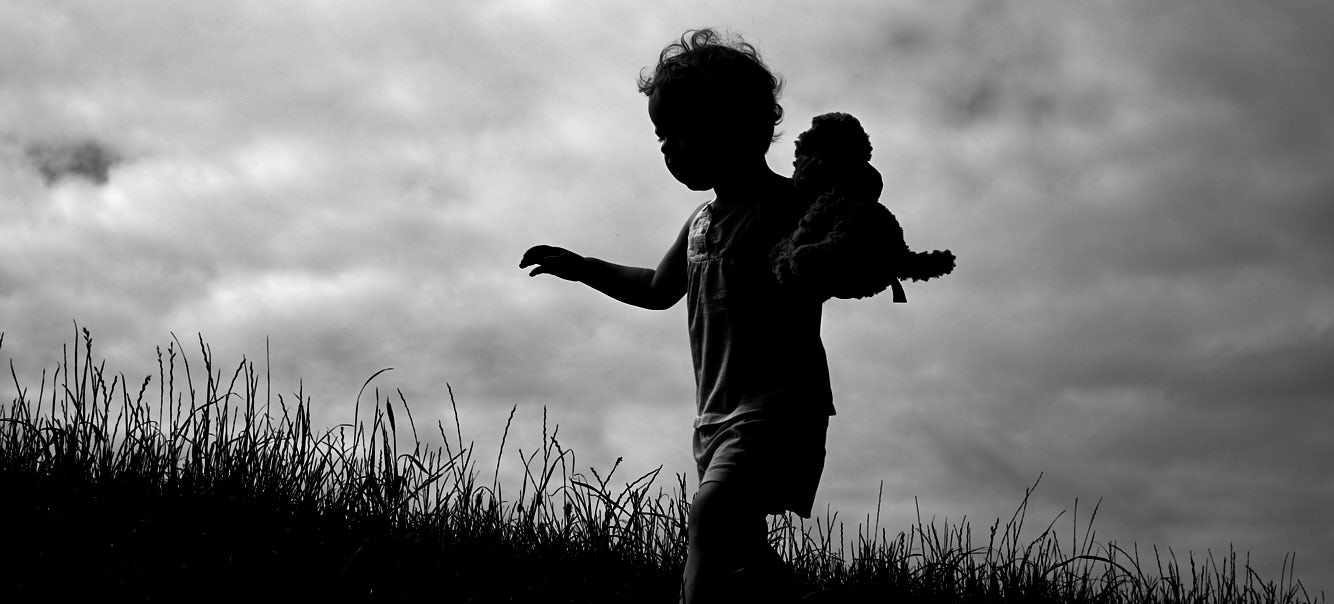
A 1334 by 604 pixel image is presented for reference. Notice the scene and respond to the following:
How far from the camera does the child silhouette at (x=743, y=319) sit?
334cm

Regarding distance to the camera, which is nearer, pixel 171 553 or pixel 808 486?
pixel 808 486

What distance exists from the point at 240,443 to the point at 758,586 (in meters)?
2.25

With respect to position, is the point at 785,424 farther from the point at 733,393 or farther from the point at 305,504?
the point at 305,504

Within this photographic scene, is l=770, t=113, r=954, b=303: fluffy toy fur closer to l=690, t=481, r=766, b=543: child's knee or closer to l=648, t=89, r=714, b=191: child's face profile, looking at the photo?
l=648, t=89, r=714, b=191: child's face profile

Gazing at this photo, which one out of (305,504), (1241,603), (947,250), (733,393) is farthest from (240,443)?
(1241,603)

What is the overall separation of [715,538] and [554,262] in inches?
53.6

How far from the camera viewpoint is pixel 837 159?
3361mm

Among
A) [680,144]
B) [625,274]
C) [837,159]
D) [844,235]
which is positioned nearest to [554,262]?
[625,274]

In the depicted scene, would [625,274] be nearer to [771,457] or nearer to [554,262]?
[554,262]

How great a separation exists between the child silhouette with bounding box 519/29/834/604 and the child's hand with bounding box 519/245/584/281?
559 mm

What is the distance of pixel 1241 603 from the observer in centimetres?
647

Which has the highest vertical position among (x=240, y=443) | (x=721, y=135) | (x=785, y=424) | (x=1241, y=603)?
(x=721, y=135)

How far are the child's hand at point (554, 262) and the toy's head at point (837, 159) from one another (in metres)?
1.04

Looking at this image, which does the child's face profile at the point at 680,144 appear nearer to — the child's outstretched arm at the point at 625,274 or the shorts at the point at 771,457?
the child's outstretched arm at the point at 625,274
